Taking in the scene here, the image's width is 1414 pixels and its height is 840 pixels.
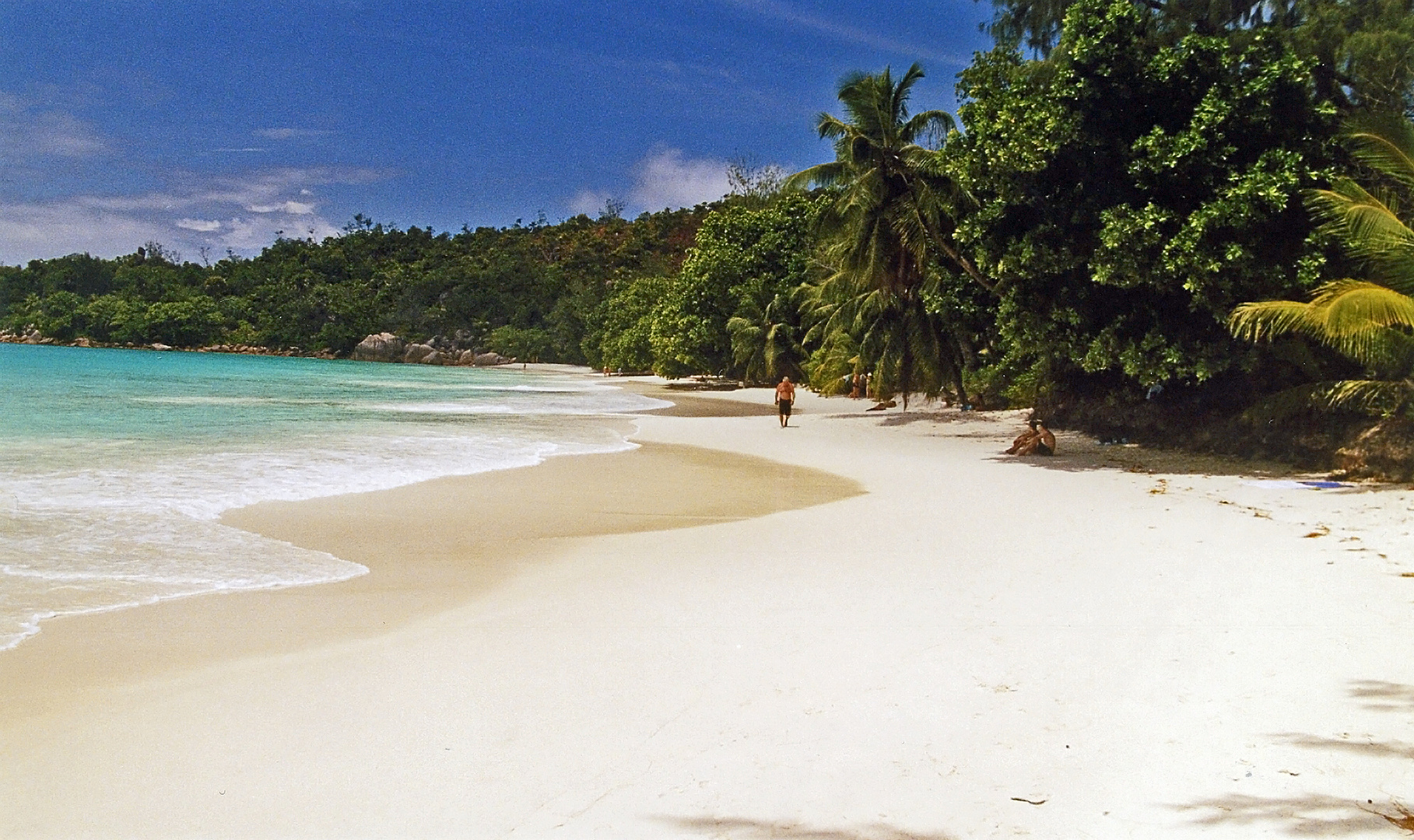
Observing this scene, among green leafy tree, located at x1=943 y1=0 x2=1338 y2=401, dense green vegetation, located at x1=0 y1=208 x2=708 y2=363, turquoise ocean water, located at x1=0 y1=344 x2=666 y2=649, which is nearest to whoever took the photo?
turquoise ocean water, located at x1=0 y1=344 x2=666 y2=649

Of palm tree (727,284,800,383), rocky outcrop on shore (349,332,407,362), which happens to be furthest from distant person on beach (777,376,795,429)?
rocky outcrop on shore (349,332,407,362)

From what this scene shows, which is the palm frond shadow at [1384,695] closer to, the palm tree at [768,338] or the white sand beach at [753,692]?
the white sand beach at [753,692]

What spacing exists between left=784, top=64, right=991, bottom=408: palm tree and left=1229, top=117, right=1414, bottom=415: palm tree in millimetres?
8388

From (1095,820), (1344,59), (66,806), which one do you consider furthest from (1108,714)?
(1344,59)

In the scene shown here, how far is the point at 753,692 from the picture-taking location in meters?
4.36

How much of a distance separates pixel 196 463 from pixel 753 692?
38.9 ft

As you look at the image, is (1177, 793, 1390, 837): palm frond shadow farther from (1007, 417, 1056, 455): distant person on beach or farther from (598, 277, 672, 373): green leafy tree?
(598, 277, 672, 373): green leafy tree

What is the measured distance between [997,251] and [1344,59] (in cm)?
543

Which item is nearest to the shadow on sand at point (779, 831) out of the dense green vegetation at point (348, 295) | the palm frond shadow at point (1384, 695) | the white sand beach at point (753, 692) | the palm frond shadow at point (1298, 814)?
the white sand beach at point (753, 692)

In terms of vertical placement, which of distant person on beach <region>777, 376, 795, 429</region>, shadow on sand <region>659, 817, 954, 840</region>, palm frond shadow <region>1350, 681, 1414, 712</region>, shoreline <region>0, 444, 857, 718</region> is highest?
distant person on beach <region>777, 376, 795, 429</region>

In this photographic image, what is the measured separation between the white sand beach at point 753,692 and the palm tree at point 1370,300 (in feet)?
10.4

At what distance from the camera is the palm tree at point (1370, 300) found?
34.7 feet

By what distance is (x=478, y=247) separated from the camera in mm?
108562

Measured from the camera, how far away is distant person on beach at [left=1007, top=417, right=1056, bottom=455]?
15273 mm
